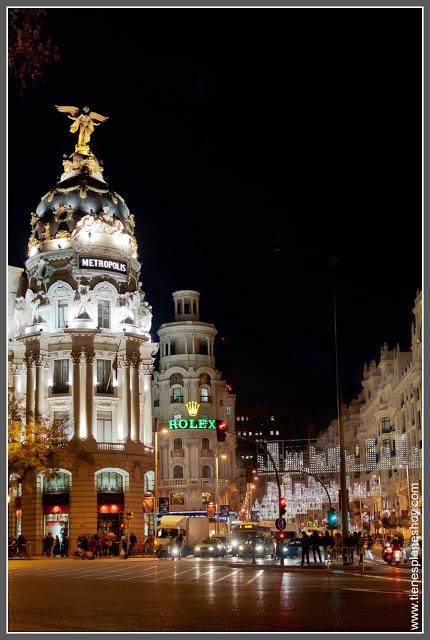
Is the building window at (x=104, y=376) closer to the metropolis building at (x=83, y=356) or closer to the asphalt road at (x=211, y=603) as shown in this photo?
the metropolis building at (x=83, y=356)

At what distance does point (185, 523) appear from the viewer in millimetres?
75062

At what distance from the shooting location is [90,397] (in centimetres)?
8088

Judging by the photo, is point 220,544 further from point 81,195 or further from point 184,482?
point 184,482

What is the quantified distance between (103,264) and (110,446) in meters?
15.1

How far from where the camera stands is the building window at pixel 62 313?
8312 centimetres

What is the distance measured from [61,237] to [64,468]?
1966 centimetres


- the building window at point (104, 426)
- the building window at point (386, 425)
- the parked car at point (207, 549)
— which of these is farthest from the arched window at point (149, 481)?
the building window at point (386, 425)

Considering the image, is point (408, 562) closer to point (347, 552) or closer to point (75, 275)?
point (347, 552)

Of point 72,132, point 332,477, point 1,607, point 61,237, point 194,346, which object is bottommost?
point 332,477

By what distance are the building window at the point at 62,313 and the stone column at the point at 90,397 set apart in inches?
156

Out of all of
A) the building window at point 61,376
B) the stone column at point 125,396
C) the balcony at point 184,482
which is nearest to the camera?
the stone column at point 125,396

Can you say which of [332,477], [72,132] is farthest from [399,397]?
[332,477]

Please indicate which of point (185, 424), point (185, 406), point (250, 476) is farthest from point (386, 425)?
point (250, 476)

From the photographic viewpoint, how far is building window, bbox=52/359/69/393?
82.4 meters
